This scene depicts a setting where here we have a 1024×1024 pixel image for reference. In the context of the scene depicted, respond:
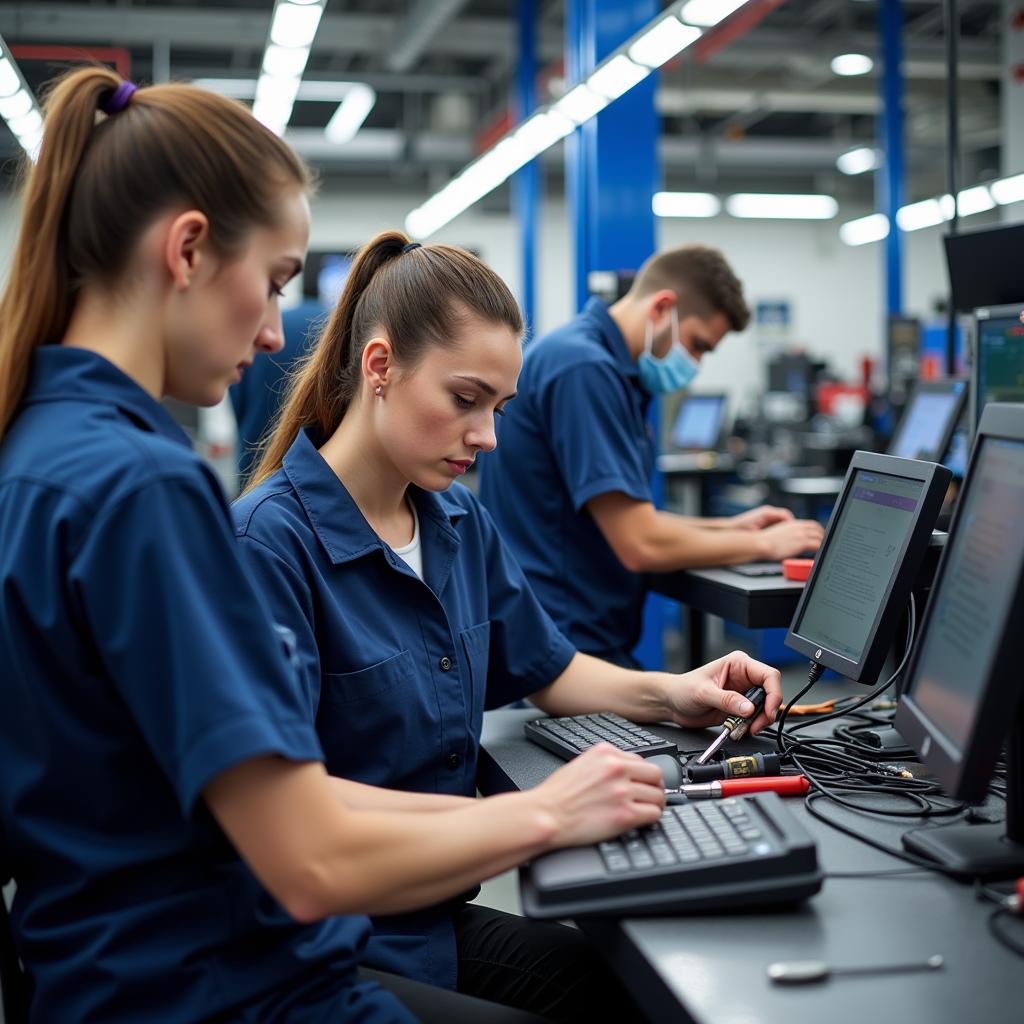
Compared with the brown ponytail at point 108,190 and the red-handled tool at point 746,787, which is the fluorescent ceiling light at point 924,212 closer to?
the red-handled tool at point 746,787

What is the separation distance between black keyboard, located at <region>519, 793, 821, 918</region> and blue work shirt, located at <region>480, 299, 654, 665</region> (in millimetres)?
1443

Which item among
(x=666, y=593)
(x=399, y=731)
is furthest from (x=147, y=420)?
(x=666, y=593)

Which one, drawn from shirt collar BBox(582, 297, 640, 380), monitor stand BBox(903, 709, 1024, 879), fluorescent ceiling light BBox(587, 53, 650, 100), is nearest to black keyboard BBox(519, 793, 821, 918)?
monitor stand BBox(903, 709, 1024, 879)

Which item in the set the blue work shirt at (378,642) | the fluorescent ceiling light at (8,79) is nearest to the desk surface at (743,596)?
the blue work shirt at (378,642)

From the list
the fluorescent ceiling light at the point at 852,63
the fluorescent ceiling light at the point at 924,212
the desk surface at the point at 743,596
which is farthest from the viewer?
the fluorescent ceiling light at the point at 924,212

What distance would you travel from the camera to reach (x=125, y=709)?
3.23ft

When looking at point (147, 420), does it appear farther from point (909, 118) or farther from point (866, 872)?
point (909, 118)

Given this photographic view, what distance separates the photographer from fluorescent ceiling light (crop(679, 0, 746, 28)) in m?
3.00

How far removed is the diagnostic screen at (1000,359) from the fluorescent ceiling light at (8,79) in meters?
3.60

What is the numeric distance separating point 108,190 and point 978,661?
90cm

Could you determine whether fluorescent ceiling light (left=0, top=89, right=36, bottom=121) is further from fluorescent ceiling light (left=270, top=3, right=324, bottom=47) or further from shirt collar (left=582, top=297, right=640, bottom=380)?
shirt collar (left=582, top=297, right=640, bottom=380)

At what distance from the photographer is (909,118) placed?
11258mm

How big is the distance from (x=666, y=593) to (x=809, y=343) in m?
12.8

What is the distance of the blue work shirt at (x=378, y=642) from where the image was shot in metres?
1.40
